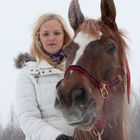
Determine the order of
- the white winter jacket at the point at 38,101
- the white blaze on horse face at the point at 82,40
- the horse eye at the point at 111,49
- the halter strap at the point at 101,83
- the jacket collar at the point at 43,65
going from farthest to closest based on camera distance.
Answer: the jacket collar at the point at 43,65 < the white winter jacket at the point at 38,101 < the horse eye at the point at 111,49 < the white blaze on horse face at the point at 82,40 < the halter strap at the point at 101,83

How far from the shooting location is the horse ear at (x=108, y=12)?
16.5 feet

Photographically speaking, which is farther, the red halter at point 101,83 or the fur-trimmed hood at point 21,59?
the fur-trimmed hood at point 21,59

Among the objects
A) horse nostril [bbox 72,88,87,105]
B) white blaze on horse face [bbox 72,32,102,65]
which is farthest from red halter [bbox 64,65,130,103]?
horse nostril [bbox 72,88,87,105]

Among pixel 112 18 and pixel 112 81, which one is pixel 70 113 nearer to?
pixel 112 81

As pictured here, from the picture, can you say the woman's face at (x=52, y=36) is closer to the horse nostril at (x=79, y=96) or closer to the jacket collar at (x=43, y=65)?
the jacket collar at (x=43, y=65)

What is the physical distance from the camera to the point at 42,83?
201 inches

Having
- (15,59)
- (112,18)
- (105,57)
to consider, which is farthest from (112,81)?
(15,59)

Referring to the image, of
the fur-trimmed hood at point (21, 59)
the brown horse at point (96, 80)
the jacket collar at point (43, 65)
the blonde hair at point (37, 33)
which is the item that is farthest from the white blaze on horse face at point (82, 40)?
the fur-trimmed hood at point (21, 59)

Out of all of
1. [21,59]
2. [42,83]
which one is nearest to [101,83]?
[42,83]

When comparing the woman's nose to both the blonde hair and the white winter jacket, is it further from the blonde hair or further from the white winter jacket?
the white winter jacket

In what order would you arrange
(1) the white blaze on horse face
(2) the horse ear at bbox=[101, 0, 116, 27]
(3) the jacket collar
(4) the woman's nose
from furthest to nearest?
(4) the woman's nose
(3) the jacket collar
(2) the horse ear at bbox=[101, 0, 116, 27]
(1) the white blaze on horse face

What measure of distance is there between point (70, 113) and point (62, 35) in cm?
141

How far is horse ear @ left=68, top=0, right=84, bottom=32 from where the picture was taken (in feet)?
16.8

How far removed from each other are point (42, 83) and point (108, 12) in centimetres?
96
